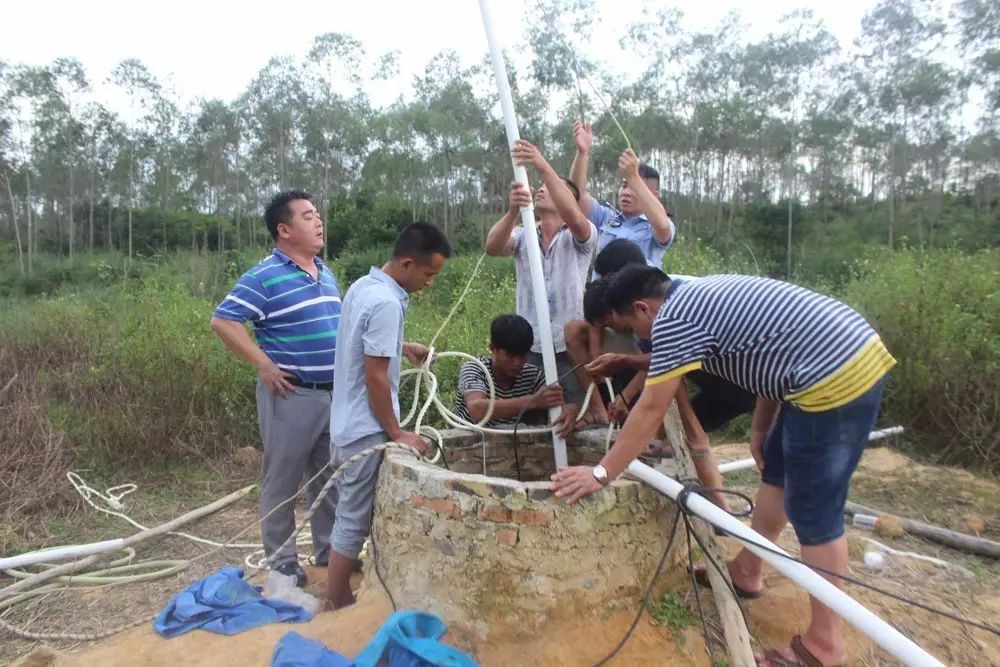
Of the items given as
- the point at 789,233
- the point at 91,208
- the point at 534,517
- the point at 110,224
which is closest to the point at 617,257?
the point at 534,517

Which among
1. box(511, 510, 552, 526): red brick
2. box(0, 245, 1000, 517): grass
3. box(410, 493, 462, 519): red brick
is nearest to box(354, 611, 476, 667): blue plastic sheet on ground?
box(410, 493, 462, 519): red brick

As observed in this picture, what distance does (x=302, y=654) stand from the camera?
8.36 feet


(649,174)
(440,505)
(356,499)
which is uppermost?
(649,174)

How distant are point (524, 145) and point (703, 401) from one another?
152 centimetres

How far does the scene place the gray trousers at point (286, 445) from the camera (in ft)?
11.2

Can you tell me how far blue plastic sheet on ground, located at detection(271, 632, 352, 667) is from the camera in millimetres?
2479

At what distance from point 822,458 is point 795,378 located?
0.31 m

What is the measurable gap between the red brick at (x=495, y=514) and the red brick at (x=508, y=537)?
0.03 metres

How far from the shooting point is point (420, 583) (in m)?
2.72

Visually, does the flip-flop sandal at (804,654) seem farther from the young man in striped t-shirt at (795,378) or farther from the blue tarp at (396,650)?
the blue tarp at (396,650)

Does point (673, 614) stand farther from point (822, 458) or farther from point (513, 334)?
point (513, 334)

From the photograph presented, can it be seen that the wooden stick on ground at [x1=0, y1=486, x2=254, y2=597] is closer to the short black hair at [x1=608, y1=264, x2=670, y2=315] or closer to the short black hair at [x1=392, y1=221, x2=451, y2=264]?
the short black hair at [x1=392, y1=221, x2=451, y2=264]

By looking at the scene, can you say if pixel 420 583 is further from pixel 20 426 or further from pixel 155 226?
pixel 155 226

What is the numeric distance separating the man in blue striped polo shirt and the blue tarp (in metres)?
0.92
